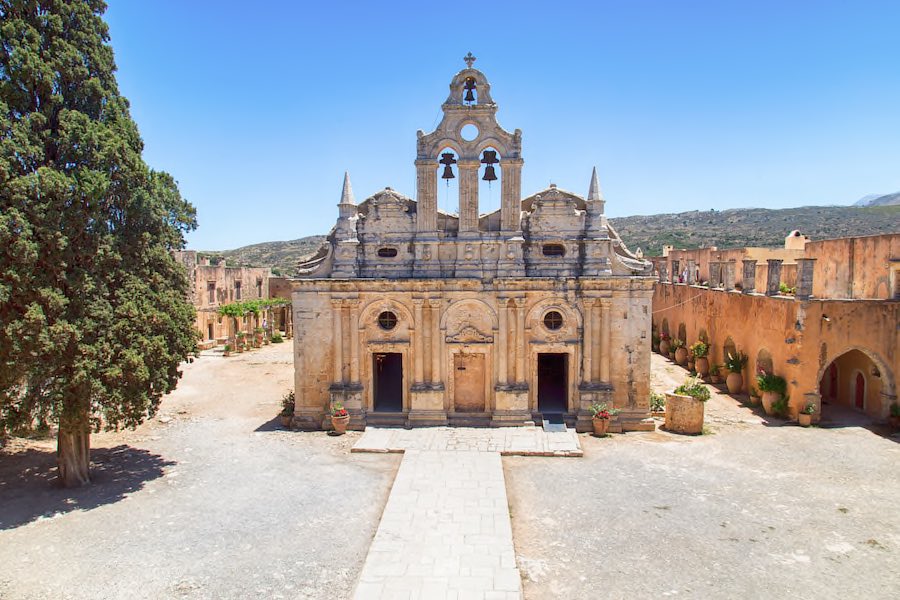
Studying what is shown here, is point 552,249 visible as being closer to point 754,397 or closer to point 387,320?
point 387,320

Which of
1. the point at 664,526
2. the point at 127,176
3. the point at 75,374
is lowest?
the point at 664,526

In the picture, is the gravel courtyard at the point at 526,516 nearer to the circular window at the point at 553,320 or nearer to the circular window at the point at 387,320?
the circular window at the point at 387,320

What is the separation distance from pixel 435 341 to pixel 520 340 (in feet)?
9.37

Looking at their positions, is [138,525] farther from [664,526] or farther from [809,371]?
[809,371]

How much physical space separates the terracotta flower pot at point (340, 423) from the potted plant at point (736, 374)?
15997 mm

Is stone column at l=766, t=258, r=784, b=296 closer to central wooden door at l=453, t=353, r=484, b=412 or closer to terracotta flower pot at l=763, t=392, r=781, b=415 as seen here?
terracotta flower pot at l=763, t=392, r=781, b=415

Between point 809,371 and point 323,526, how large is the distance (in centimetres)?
1665

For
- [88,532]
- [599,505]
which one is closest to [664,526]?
[599,505]

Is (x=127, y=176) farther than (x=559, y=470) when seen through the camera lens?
No

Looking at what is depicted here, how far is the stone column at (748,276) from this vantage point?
23281mm

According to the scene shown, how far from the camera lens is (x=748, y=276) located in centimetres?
2344

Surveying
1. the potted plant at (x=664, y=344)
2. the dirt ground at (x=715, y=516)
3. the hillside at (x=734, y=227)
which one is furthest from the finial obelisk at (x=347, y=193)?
the hillside at (x=734, y=227)

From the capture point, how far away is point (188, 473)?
1579 cm

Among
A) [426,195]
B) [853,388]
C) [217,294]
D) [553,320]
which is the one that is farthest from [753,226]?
[426,195]
